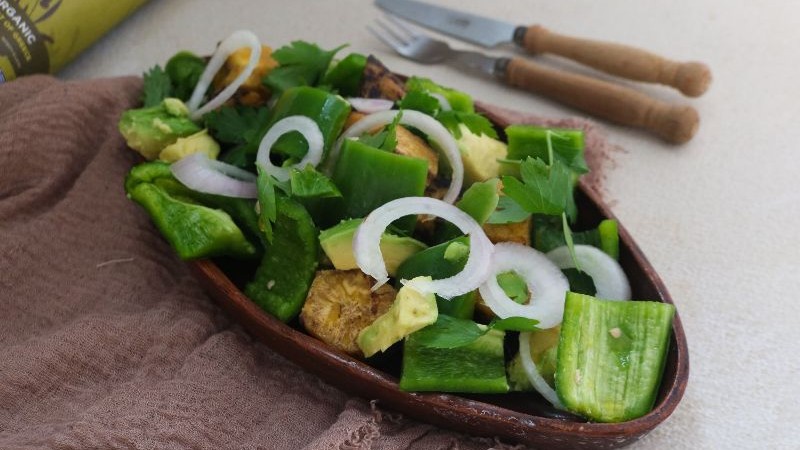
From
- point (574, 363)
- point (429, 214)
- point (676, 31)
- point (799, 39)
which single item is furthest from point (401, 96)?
point (799, 39)

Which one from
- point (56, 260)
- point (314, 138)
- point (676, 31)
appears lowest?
point (56, 260)

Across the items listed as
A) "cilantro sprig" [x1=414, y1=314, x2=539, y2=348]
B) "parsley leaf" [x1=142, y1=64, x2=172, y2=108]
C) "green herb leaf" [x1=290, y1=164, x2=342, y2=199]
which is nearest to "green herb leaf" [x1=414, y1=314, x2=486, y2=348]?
"cilantro sprig" [x1=414, y1=314, x2=539, y2=348]

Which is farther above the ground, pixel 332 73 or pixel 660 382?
pixel 332 73

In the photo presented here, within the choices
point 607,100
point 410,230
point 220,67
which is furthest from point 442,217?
point 607,100

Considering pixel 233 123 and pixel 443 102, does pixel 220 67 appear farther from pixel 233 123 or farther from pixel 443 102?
pixel 443 102

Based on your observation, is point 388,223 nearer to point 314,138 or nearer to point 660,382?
point 314,138

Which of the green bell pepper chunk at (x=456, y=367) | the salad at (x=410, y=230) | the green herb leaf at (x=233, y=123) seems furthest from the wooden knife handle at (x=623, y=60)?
the green bell pepper chunk at (x=456, y=367)

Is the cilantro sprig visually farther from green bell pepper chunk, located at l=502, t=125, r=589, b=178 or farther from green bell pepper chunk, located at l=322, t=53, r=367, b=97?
green bell pepper chunk, located at l=322, t=53, r=367, b=97
